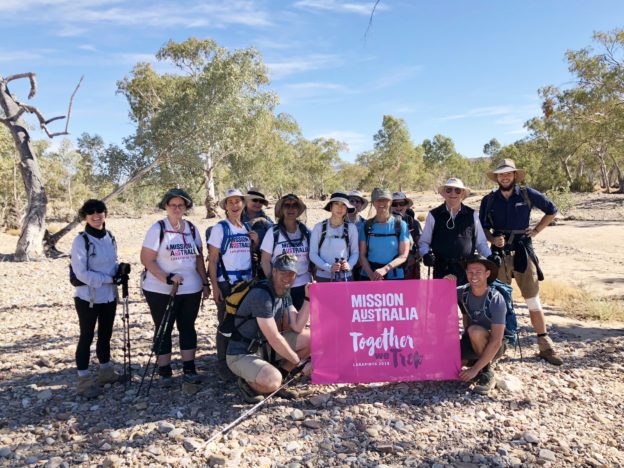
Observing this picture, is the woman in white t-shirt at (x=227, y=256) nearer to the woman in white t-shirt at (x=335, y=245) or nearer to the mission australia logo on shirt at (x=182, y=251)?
the mission australia logo on shirt at (x=182, y=251)

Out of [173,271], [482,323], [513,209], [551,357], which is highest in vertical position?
[513,209]

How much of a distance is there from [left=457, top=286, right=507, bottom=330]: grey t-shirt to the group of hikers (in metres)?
0.01

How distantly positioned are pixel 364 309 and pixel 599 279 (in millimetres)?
9303

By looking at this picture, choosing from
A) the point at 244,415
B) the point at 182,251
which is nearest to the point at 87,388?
the point at 182,251

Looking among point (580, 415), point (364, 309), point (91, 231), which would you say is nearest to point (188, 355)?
point (91, 231)

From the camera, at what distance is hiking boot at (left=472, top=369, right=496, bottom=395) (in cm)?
452

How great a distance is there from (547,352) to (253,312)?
3756 millimetres

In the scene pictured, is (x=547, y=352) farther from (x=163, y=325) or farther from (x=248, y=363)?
(x=163, y=325)

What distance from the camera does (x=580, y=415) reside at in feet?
13.8

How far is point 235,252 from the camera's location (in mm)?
5000

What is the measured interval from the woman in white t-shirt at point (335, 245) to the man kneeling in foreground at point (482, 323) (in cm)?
133

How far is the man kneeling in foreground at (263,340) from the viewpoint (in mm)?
4363

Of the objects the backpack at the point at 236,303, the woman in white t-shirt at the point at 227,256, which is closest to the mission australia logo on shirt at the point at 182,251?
the woman in white t-shirt at the point at 227,256

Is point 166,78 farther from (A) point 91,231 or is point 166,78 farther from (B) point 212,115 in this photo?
(A) point 91,231
